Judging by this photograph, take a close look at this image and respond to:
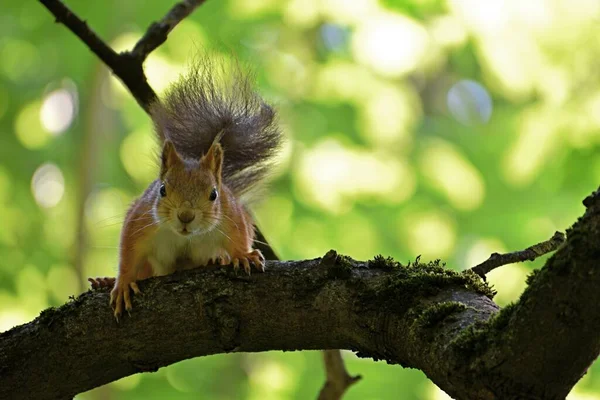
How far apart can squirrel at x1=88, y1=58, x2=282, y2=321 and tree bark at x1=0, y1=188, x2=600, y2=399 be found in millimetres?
125

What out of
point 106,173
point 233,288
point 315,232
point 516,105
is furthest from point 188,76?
point 516,105

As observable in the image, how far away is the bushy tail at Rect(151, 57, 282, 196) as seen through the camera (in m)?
3.62

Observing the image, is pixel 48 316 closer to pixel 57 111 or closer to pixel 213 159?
pixel 213 159

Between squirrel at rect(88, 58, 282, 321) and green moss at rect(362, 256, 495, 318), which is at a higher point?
squirrel at rect(88, 58, 282, 321)

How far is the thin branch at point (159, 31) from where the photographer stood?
349cm

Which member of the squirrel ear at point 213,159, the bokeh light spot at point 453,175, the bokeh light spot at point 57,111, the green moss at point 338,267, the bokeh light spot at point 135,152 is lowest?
the green moss at point 338,267

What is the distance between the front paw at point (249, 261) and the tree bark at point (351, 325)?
0.05 meters

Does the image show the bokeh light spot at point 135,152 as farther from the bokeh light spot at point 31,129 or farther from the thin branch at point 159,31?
the thin branch at point 159,31

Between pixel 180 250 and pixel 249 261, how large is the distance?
591 mm

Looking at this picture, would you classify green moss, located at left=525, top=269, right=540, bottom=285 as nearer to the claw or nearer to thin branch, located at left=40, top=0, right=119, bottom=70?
the claw

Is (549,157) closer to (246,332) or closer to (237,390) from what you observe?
(237,390)

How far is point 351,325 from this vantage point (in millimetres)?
2260

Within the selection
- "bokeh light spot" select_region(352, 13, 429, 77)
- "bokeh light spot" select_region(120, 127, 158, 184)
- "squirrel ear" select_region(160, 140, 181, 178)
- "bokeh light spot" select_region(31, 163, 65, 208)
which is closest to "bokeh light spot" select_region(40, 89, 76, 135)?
"bokeh light spot" select_region(31, 163, 65, 208)

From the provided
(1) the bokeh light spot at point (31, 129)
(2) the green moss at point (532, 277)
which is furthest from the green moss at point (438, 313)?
(1) the bokeh light spot at point (31, 129)
